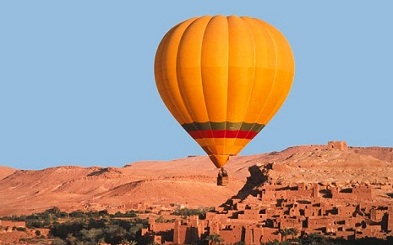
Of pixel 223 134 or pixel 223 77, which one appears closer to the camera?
pixel 223 77

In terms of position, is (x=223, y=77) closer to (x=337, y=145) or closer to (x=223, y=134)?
(x=223, y=134)

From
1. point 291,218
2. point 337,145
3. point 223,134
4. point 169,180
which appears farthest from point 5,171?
point 223,134

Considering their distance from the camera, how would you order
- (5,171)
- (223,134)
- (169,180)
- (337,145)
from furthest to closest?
1. (5,171)
2. (169,180)
3. (337,145)
4. (223,134)

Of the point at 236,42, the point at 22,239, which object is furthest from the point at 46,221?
the point at 236,42

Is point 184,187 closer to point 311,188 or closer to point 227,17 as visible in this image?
point 311,188

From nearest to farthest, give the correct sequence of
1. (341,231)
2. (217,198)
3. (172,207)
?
(341,231), (172,207), (217,198)

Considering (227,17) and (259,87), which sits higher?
(227,17)
